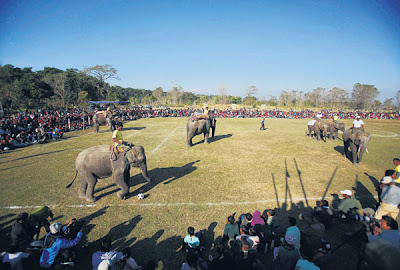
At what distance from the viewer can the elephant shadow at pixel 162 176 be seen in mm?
7805

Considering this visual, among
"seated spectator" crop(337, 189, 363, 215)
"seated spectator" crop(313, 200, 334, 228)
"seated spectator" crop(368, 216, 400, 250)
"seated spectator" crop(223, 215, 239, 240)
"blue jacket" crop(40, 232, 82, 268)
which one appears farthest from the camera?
"seated spectator" crop(337, 189, 363, 215)

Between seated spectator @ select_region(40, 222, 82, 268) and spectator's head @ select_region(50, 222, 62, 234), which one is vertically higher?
spectator's head @ select_region(50, 222, 62, 234)

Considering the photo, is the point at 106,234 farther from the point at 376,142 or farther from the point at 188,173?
the point at 376,142

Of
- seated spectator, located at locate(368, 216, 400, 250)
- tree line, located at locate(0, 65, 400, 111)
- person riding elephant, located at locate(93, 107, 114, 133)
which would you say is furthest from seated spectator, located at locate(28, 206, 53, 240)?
tree line, located at locate(0, 65, 400, 111)

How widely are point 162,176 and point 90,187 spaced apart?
307 centimetres

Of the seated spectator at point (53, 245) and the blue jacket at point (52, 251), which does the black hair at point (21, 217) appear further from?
the blue jacket at point (52, 251)

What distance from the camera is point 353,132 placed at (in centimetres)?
1102

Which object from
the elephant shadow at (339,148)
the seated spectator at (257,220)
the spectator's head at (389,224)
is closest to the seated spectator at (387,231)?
the spectator's head at (389,224)

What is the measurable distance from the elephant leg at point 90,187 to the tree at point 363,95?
9086 centimetres

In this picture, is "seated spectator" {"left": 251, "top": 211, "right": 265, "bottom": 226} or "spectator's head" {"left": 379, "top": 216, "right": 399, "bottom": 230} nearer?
"spectator's head" {"left": 379, "top": 216, "right": 399, "bottom": 230}

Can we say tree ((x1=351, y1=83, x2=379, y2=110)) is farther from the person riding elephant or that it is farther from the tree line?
the person riding elephant

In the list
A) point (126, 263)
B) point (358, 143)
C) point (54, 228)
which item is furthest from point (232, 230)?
point (358, 143)

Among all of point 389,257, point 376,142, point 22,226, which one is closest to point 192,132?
point 22,226

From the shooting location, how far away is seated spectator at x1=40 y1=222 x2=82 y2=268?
151 inches
